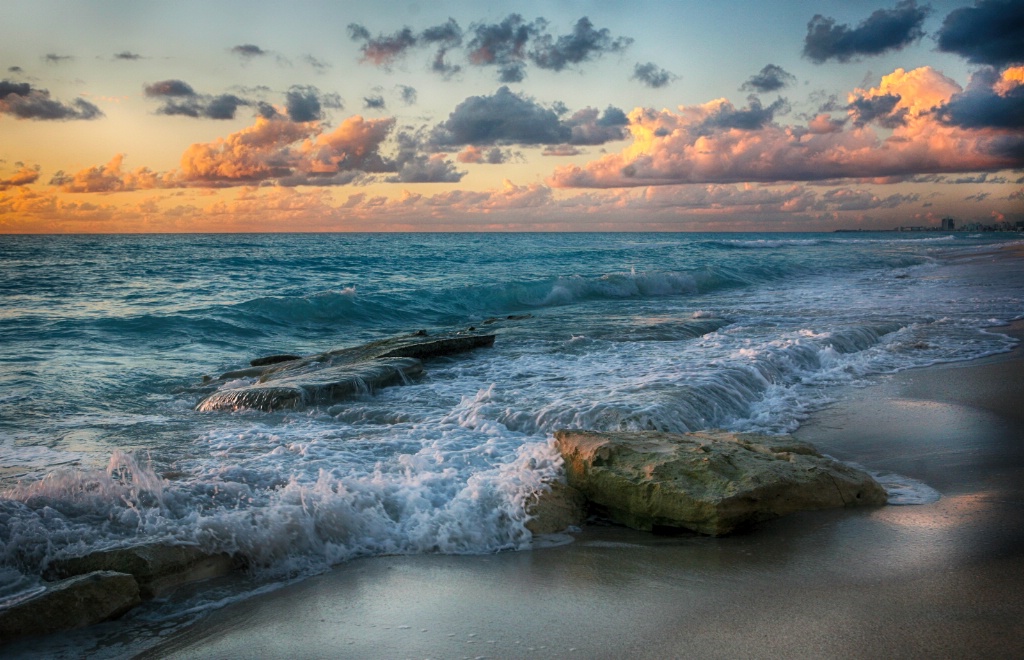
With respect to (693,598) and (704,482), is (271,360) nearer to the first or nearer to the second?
(704,482)

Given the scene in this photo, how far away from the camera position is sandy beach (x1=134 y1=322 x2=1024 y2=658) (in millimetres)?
3148

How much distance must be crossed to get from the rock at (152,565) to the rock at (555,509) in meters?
1.95

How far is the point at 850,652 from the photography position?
2.98 meters

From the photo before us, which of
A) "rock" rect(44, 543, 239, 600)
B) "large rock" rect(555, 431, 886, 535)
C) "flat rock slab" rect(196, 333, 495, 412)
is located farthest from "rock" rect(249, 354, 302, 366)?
"rock" rect(44, 543, 239, 600)

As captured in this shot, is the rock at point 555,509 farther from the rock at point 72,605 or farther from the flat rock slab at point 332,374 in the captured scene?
the flat rock slab at point 332,374

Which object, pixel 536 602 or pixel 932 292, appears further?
pixel 932 292

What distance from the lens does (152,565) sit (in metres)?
3.96

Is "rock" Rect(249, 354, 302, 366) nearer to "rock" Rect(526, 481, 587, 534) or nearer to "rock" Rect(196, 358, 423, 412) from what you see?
"rock" Rect(196, 358, 423, 412)

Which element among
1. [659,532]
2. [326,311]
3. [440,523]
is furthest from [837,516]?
[326,311]

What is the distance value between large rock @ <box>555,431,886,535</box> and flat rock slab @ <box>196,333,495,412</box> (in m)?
4.00

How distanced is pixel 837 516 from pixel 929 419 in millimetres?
3258

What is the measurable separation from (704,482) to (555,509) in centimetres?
101

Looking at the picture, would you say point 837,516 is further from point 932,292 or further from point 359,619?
point 932,292

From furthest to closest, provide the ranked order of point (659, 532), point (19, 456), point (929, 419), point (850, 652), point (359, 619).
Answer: point (929, 419) → point (19, 456) → point (659, 532) → point (359, 619) → point (850, 652)
